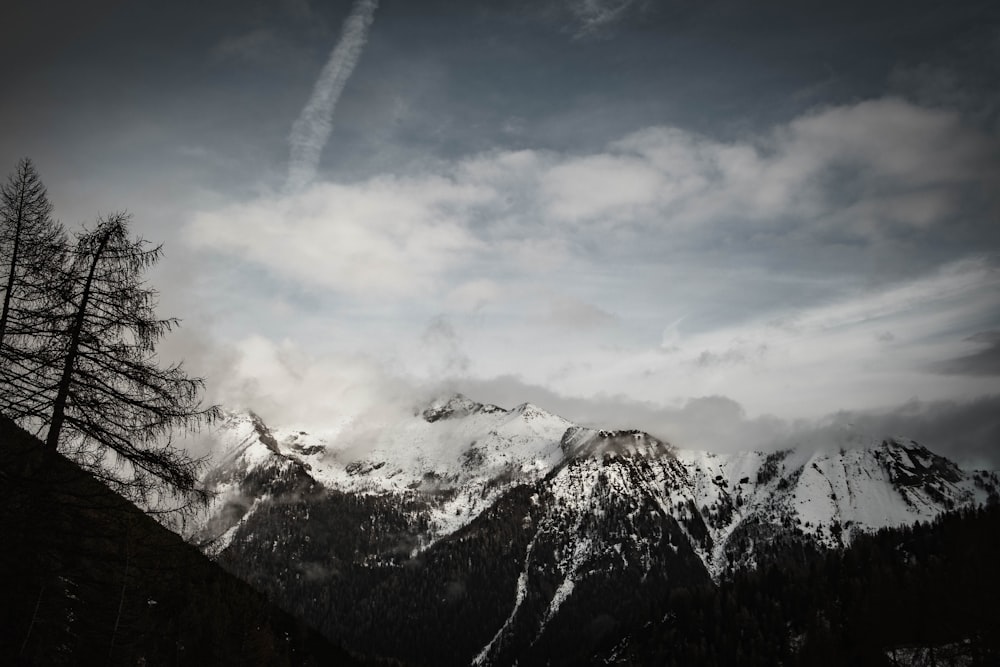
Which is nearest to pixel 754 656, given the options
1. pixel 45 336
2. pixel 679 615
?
pixel 679 615

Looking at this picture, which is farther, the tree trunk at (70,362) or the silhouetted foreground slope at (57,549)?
the tree trunk at (70,362)

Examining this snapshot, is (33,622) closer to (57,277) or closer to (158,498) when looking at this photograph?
(158,498)

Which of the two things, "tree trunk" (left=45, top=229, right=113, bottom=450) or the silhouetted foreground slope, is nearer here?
the silhouetted foreground slope

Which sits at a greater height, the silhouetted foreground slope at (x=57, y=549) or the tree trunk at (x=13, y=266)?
the tree trunk at (x=13, y=266)

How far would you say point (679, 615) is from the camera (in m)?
198

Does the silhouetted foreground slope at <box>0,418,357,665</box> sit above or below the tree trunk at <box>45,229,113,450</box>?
below

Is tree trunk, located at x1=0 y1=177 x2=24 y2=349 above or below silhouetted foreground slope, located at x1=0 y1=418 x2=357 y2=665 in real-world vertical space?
above

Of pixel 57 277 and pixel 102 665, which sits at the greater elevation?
pixel 57 277

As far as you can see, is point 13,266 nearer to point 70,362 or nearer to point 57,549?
point 70,362

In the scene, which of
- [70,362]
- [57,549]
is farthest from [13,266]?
[57,549]

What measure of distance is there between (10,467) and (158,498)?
3309 millimetres

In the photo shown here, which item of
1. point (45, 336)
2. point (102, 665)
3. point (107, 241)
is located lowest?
point (102, 665)

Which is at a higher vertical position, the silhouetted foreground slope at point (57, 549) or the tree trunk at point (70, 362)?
the tree trunk at point (70, 362)

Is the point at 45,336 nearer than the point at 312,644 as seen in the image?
Yes
